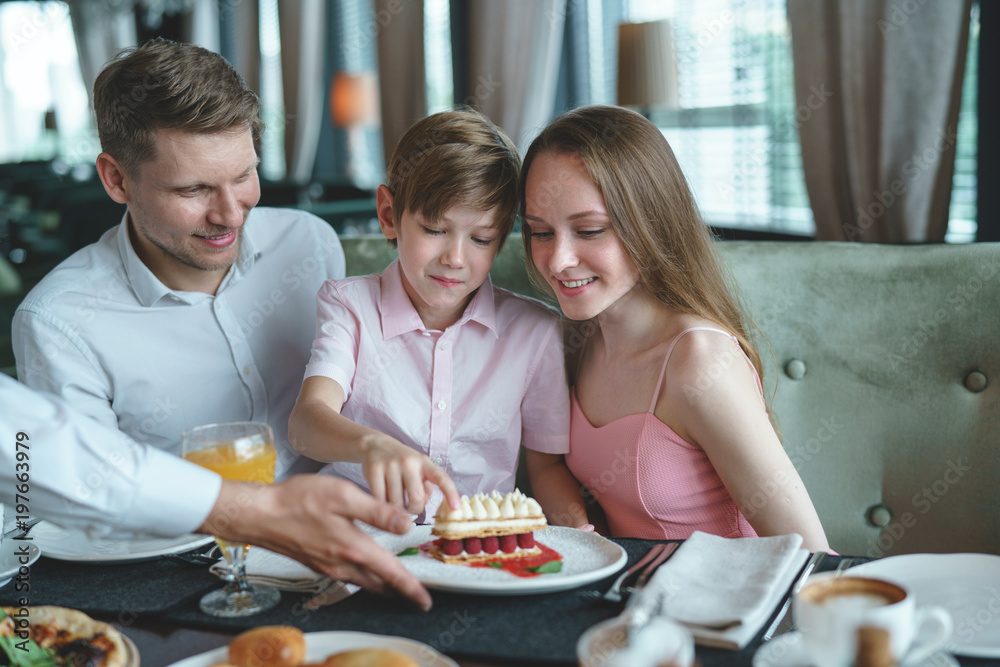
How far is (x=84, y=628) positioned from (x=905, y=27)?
2.59 meters

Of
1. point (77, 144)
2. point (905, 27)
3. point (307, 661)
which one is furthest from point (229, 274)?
point (77, 144)

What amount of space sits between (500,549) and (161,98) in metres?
1.22

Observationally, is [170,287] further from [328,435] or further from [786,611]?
[786,611]

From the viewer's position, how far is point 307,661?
89 centimetres

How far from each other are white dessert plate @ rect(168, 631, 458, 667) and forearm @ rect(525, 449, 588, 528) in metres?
0.84

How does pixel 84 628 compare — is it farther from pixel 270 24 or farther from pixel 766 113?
pixel 270 24

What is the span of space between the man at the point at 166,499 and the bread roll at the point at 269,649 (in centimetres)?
19

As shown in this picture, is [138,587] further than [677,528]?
No

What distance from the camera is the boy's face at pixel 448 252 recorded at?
5.36 feet

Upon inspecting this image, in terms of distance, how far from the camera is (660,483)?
163 cm

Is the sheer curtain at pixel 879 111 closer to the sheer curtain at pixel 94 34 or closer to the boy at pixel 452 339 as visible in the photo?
the boy at pixel 452 339

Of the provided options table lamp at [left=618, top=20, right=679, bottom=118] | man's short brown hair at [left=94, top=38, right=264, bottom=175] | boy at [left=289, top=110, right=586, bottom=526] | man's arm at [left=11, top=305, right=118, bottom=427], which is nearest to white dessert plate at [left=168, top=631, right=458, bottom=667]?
boy at [left=289, top=110, right=586, bottom=526]

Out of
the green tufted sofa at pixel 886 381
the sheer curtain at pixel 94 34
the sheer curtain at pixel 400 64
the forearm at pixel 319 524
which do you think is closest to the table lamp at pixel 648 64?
the green tufted sofa at pixel 886 381

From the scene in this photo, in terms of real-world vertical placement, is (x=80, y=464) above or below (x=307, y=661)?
above
